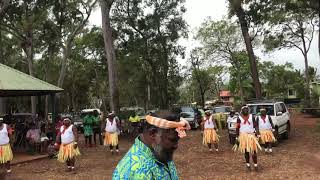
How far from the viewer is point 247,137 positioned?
1333 centimetres

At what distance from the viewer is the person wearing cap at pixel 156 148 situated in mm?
3225

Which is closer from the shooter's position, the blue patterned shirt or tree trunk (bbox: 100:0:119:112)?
the blue patterned shirt

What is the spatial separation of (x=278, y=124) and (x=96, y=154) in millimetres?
7373

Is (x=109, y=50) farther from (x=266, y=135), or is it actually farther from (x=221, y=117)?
(x=266, y=135)

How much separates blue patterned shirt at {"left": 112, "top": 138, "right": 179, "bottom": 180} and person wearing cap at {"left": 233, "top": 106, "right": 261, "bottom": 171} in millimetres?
10087

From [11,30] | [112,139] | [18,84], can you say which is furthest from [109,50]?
[11,30]

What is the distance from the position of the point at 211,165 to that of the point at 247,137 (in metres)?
1.98

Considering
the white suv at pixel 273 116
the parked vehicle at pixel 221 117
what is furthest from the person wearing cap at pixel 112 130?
the parked vehicle at pixel 221 117

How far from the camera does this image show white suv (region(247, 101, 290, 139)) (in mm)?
19500

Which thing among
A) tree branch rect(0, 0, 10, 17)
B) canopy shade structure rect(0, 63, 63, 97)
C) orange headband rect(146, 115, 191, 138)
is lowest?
orange headband rect(146, 115, 191, 138)

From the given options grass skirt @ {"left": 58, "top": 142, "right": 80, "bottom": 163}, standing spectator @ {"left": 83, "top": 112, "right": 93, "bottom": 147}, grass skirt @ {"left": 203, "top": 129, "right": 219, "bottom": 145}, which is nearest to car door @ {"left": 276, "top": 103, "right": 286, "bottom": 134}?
grass skirt @ {"left": 203, "top": 129, "right": 219, "bottom": 145}

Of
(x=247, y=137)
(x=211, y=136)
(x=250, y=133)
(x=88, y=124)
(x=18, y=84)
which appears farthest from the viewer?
(x=88, y=124)

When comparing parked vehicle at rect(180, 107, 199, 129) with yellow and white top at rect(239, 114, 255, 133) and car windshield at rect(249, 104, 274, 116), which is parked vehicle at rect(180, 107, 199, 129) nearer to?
car windshield at rect(249, 104, 274, 116)

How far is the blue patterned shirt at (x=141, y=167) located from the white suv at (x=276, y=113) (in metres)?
16.5
